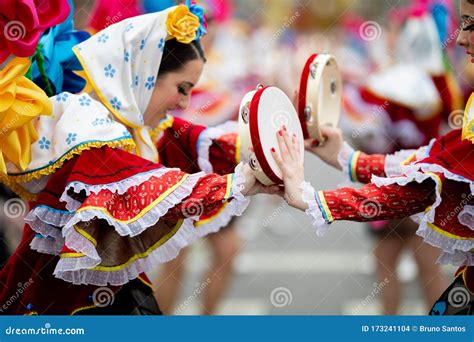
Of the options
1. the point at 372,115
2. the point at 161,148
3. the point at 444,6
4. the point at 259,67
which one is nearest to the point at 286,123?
the point at 161,148

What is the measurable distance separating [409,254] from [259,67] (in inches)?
62.4

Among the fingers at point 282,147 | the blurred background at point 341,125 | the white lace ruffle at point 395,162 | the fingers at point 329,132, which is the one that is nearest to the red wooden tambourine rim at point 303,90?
the fingers at point 329,132

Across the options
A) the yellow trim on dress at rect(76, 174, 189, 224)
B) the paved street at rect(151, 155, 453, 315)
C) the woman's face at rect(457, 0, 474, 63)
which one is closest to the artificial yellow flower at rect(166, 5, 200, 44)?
the yellow trim on dress at rect(76, 174, 189, 224)

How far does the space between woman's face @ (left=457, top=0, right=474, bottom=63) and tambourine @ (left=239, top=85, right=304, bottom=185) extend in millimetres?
470

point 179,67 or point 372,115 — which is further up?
point 179,67

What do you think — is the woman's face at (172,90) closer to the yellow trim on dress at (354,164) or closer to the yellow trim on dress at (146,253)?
the yellow trim on dress at (146,253)

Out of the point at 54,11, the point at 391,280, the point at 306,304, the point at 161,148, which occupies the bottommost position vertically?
the point at 306,304

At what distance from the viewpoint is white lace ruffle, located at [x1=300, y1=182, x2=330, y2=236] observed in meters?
2.01

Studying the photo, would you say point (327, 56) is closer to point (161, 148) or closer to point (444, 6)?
point (161, 148)

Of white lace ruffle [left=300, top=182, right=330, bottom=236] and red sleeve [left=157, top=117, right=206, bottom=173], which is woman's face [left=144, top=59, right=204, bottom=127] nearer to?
red sleeve [left=157, top=117, right=206, bottom=173]

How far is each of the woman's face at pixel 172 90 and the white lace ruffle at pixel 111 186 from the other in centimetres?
35

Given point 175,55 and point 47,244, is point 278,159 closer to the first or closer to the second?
point 175,55

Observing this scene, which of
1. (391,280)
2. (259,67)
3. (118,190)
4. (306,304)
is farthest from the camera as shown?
(259,67)

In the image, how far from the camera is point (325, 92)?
2654 millimetres
